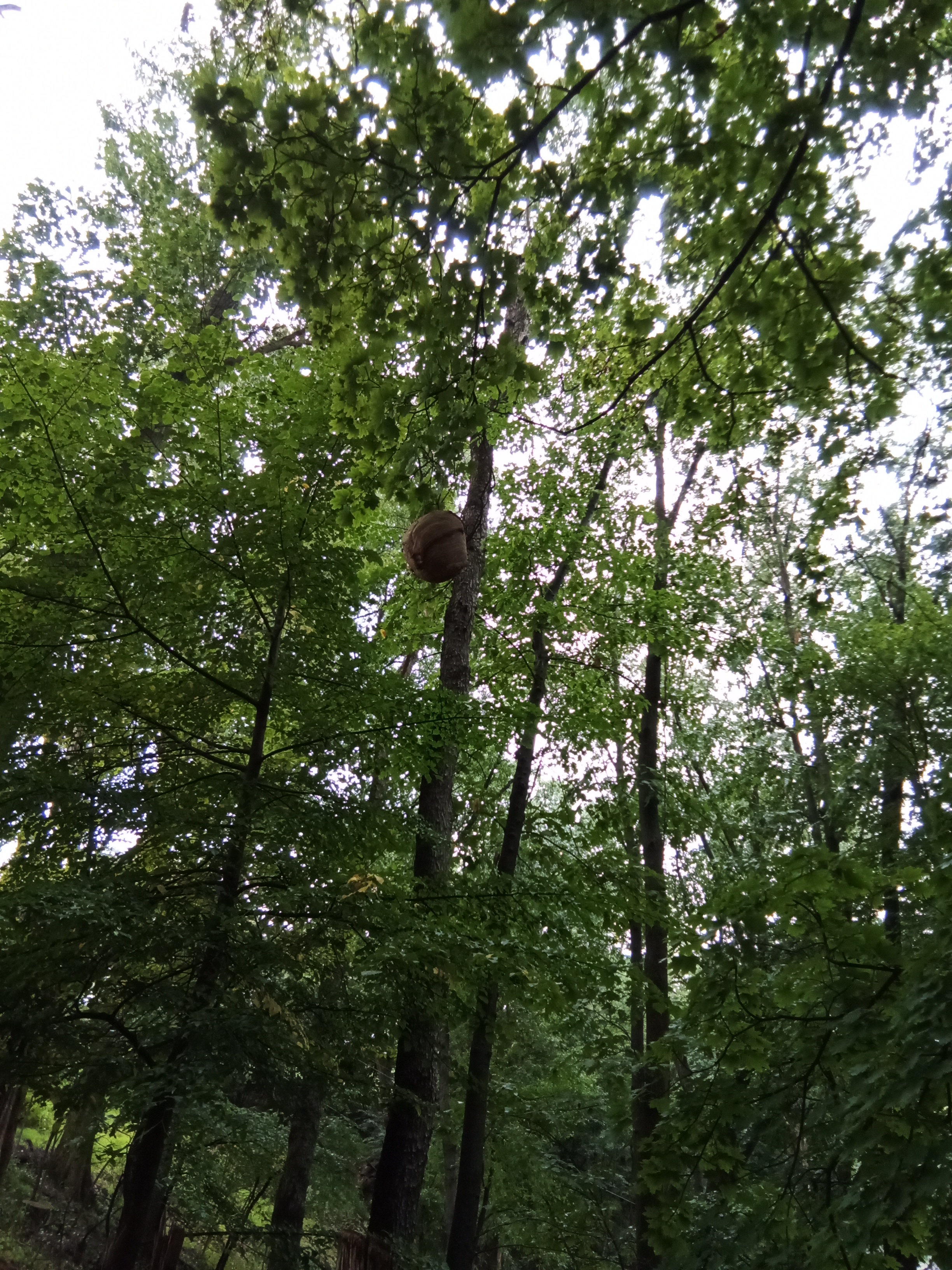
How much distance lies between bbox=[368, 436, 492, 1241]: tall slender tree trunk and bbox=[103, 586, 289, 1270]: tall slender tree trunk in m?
1.02

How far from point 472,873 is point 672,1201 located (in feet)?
14.6

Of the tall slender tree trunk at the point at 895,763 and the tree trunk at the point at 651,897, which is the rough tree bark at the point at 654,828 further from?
the tall slender tree trunk at the point at 895,763

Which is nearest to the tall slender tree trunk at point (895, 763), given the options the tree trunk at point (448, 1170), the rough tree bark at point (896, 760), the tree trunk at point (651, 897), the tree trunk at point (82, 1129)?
the rough tree bark at point (896, 760)

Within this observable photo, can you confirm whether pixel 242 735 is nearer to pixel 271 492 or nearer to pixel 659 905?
pixel 271 492

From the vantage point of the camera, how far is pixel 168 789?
3582 millimetres

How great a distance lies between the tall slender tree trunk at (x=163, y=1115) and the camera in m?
2.97

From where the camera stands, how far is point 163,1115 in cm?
304

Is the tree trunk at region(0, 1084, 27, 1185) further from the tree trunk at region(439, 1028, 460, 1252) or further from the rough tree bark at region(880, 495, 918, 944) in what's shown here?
the rough tree bark at region(880, 495, 918, 944)

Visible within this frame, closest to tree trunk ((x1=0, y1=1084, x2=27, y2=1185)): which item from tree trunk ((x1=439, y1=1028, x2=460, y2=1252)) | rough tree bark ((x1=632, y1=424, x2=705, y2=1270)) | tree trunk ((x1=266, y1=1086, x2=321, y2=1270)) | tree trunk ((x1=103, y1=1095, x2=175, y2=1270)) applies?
tree trunk ((x1=266, y1=1086, x2=321, y2=1270))

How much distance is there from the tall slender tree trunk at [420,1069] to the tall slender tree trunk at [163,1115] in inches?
40.2

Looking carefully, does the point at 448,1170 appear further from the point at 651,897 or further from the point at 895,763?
the point at 895,763

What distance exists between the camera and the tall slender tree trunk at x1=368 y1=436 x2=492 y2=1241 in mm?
4461

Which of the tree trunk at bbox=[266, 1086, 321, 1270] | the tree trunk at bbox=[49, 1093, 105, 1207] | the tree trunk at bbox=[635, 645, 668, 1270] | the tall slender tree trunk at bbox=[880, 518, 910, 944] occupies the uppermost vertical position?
the tall slender tree trunk at bbox=[880, 518, 910, 944]

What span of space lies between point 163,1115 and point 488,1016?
199cm
